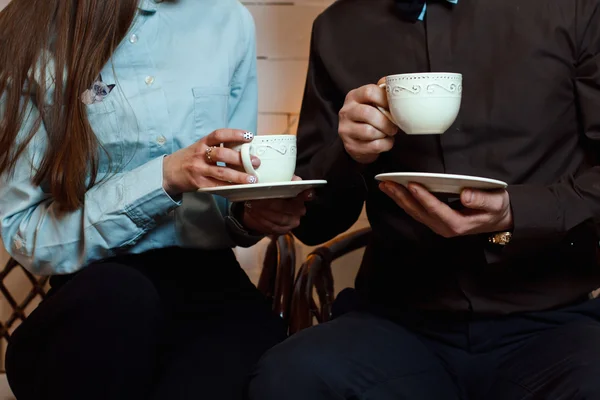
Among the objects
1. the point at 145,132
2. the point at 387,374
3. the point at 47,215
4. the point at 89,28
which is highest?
the point at 89,28

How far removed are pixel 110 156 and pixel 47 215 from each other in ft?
0.41

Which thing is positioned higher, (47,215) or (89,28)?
(89,28)

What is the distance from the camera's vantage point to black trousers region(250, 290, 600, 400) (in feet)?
2.90

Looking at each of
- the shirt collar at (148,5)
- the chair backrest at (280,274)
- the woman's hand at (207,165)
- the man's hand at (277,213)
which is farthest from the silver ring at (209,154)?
the chair backrest at (280,274)

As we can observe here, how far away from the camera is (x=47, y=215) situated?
1.07 meters

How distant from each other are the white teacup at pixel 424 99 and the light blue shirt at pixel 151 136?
1.13 ft

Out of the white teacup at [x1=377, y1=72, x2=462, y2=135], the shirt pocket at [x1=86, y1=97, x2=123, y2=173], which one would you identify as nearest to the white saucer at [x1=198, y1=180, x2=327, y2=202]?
the white teacup at [x1=377, y1=72, x2=462, y2=135]

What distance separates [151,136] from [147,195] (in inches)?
5.2

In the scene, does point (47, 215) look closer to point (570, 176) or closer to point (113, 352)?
point (113, 352)

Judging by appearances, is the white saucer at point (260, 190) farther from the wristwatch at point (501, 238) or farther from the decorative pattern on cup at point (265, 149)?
the wristwatch at point (501, 238)

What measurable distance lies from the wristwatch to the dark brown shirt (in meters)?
0.02

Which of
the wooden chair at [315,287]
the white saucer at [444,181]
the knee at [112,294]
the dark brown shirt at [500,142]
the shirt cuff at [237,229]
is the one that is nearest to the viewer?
the white saucer at [444,181]

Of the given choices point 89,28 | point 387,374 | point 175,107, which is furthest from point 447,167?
point 89,28

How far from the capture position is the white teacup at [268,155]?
932 millimetres
